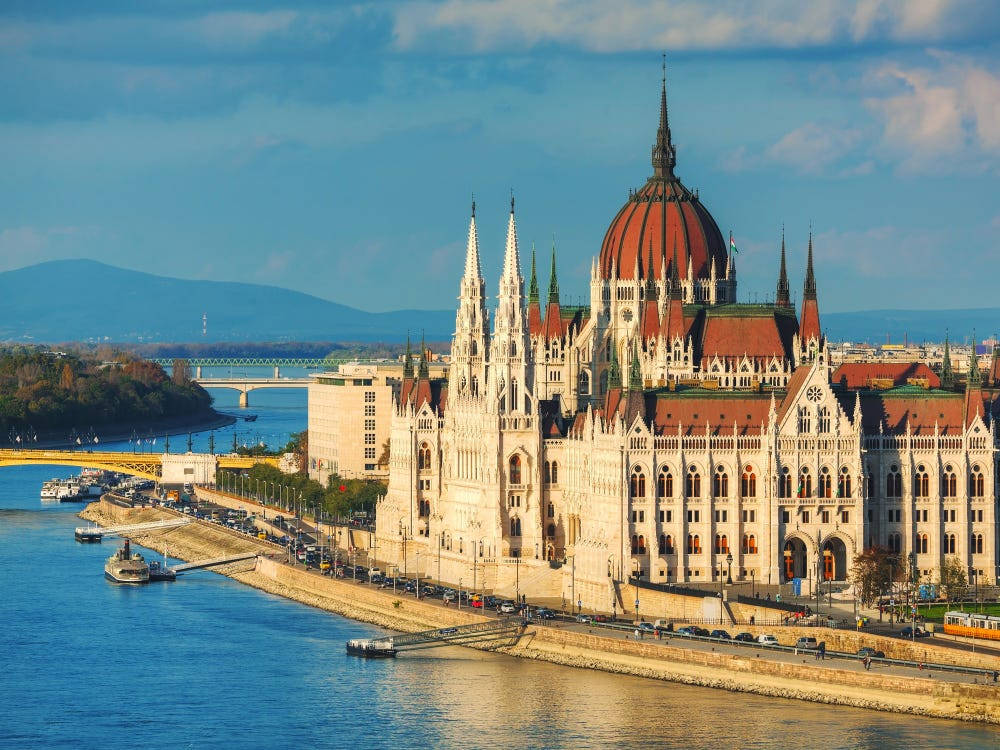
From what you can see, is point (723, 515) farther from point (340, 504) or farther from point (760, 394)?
point (340, 504)

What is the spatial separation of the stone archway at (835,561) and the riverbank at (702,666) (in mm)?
16806

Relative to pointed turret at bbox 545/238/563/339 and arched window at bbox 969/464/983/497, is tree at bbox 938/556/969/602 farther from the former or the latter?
pointed turret at bbox 545/238/563/339

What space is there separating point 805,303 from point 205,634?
40.5 m

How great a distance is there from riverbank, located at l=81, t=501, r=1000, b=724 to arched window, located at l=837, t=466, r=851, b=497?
1798 centimetres

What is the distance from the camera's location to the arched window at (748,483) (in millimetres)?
134875

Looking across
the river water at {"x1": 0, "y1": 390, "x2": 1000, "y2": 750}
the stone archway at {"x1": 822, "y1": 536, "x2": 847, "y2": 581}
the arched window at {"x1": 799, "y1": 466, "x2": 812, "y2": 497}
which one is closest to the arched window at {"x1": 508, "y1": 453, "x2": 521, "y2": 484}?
the river water at {"x1": 0, "y1": 390, "x2": 1000, "y2": 750}

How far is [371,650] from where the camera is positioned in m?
128

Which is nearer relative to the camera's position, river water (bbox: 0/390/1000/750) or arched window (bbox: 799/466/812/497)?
river water (bbox: 0/390/1000/750)

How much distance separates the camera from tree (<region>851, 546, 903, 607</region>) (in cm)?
12875

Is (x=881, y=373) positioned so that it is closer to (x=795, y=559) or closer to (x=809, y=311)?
(x=809, y=311)

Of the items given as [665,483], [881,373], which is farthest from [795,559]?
[881,373]

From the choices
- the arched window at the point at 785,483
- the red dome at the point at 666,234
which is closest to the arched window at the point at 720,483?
the arched window at the point at 785,483

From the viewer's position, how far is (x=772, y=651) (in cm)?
11831

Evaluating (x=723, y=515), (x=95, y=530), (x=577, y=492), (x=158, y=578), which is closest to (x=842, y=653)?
(x=723, y=515)
